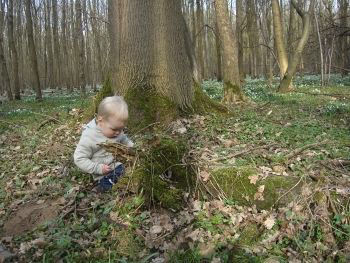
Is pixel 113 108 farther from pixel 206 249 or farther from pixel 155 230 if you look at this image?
pixel 206 249

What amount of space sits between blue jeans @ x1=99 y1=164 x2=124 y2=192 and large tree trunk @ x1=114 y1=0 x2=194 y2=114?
2.81 m

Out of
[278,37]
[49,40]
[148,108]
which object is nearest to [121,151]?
[148,108]

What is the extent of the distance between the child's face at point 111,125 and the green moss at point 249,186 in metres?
1.21

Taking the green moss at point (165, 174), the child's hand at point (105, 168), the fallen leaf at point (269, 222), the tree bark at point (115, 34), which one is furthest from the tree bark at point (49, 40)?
the fallen leaf at point (269, 222)

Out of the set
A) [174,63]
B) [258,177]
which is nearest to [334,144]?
[258,177]

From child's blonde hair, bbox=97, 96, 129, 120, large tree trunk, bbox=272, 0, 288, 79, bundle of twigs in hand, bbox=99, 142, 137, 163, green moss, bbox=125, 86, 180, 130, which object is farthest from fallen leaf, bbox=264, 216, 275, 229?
large tree trunk, bbox=272, 0, 288, 79

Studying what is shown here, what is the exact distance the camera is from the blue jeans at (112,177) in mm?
4641

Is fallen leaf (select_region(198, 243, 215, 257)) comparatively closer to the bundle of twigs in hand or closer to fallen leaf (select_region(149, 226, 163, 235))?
fallen leaf (select_region(149, 226, 163, 235))

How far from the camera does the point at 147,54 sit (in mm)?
7480

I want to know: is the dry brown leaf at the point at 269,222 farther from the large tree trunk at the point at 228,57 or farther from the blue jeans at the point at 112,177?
the large tree trunk at the point at 228,57

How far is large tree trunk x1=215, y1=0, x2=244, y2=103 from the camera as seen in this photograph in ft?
36.6

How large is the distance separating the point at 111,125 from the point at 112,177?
639 millimetres

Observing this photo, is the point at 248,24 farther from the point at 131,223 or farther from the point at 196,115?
the point at 131,223

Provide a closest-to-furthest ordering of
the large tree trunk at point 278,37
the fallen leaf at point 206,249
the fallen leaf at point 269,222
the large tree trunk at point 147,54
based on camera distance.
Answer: the fallen leaf at point 206,249 < the fallen leaf at point 269,222 < the large tree trunk at point 147,54 < the large tree trunk at point 278,37
